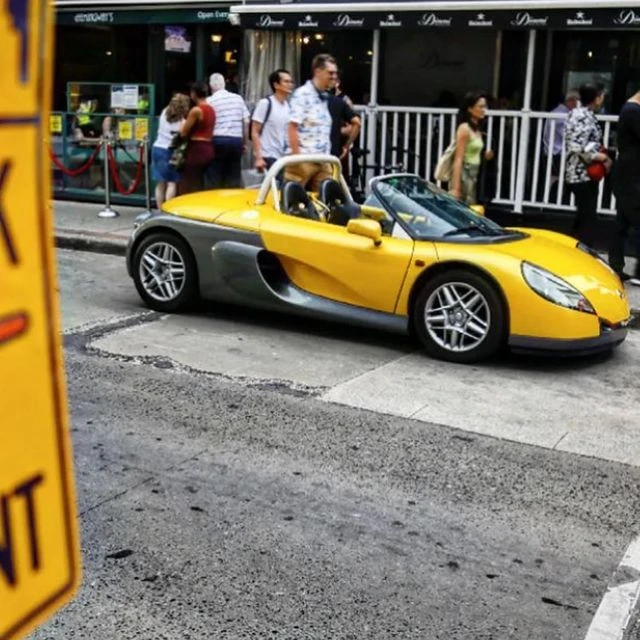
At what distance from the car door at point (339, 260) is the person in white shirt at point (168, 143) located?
4.95 meters

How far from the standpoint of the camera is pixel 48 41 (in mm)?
1037

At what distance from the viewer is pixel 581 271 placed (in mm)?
6945

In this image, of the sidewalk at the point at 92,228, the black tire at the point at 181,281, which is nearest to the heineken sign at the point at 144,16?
the sidewalk at the point at 92,228

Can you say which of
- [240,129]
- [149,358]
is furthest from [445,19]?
[149,358]

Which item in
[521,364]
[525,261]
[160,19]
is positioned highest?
[160,19]

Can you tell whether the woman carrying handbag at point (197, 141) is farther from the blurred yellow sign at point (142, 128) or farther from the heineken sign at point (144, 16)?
the blurred yellow sign at point (142, 128)

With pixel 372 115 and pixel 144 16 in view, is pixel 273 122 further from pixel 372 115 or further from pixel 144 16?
pixel 144 16

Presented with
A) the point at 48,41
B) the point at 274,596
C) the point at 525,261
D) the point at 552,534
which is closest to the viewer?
the point at 48,41

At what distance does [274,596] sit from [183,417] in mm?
2166

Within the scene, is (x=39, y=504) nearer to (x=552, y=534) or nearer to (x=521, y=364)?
(x=552, y=534)

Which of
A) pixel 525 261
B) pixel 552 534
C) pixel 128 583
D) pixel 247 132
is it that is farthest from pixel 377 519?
pixel 247 132

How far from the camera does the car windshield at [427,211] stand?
7.21 metres

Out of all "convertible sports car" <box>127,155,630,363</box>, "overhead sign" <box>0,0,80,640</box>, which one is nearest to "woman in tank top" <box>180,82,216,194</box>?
"convertible sports car" <box>127,155,630,363</box>

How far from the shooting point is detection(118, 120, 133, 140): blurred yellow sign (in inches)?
543
